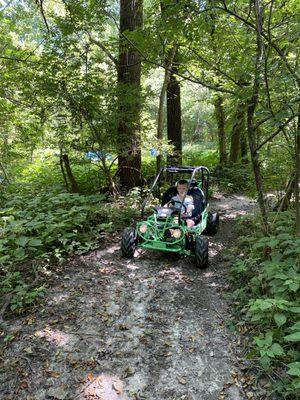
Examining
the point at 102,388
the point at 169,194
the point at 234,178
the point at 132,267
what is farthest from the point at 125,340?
the point at 234,178

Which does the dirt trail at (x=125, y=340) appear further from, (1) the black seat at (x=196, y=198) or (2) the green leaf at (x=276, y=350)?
(1) the black seat at (x=196, y=198)

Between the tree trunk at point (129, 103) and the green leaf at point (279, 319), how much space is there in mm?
5316

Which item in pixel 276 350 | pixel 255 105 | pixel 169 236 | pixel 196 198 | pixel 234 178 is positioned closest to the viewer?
pixel 276 350

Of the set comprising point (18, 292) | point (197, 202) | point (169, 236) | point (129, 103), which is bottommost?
point (18, 292)

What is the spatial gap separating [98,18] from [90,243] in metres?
4.83

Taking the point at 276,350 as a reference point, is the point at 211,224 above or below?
above

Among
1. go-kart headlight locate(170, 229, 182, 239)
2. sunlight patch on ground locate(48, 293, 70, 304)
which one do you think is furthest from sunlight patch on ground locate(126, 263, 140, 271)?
sunlight patch on ground locate(48, 293, 70, 304)

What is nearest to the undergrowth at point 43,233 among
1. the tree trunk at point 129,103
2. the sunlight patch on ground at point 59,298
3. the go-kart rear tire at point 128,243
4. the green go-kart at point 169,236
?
the sunlight patch on ground at point 59,298

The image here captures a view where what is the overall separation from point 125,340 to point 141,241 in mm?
2276

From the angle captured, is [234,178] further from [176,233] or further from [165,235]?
[176,233]

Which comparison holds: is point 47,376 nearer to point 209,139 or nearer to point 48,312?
point 48,312

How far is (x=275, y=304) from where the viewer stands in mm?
3219

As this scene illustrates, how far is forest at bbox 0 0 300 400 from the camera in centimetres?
321

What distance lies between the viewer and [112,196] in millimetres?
8336
